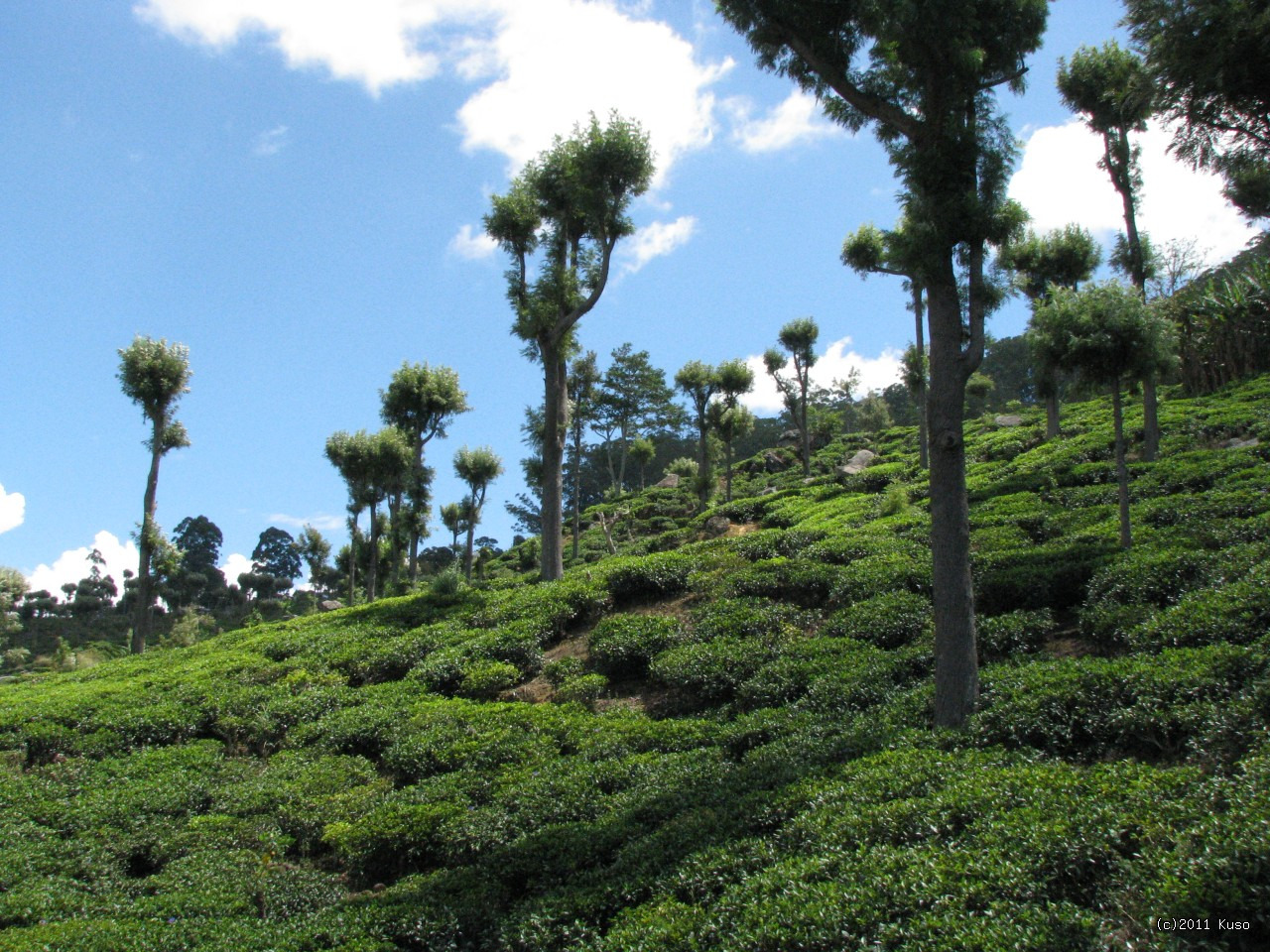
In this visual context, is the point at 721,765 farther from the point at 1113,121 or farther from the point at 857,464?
the point at 857,464

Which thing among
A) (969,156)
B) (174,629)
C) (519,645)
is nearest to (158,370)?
(174,629)

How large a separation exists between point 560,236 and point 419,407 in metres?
9.31

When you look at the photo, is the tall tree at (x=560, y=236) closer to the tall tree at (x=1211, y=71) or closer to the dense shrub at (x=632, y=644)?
the dense shrub at (x=632, y=644)

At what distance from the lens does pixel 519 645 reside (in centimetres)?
1456

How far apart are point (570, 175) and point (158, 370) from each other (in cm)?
1387

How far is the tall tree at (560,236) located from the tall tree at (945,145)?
1000cm

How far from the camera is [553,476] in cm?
2009

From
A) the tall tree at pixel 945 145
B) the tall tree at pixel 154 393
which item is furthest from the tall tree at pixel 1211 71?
the tall tree at pixel 154 393

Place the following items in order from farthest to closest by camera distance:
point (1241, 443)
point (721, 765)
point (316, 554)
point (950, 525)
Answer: point (316, 554), point (1241, 443), point (721, 765), point (950, 525)

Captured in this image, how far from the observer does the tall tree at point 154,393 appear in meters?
24.0

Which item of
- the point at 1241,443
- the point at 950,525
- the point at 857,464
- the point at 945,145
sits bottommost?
the point at 950,525

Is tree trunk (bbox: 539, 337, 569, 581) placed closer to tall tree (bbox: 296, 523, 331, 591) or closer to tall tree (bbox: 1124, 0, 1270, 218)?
tall tree (bbox: 1124, 0, 1270, 218)

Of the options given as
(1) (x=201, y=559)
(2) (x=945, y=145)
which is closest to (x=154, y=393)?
(2) (x=945, y=145)

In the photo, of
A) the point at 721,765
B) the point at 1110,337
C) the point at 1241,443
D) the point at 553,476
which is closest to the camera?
the point at 721,765
